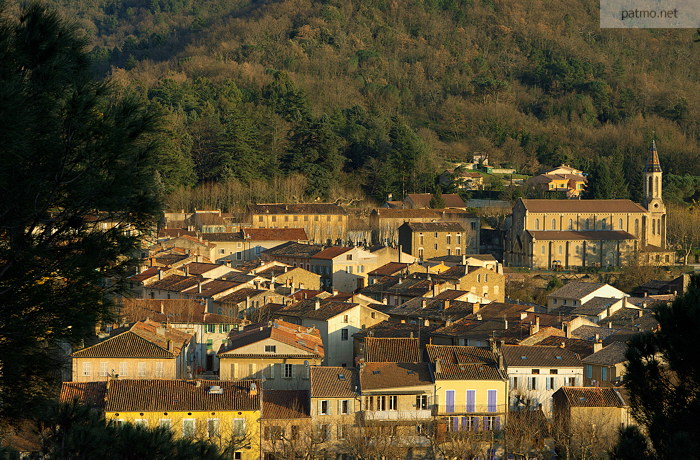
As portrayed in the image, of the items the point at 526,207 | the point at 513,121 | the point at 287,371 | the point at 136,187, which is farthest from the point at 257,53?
the point at 136,187

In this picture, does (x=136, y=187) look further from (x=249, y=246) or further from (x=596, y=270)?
(x=596, y=270)

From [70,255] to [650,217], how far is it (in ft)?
202

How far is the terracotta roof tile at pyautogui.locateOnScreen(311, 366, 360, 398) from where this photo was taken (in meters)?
23.5

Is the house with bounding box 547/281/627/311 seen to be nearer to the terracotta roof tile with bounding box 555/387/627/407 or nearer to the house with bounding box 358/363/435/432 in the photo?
the terracotta roof tile with bounding box 555/387/627/407

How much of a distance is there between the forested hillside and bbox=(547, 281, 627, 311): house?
28.2 metres

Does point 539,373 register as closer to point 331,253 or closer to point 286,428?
point 286,428

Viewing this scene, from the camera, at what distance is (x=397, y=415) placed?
23.9 m

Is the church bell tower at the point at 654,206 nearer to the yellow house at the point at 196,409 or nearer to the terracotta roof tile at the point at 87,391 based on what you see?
the yellow house at the point at 196,409

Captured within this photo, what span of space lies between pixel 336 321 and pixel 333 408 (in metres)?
9.86

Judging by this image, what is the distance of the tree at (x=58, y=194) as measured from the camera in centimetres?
831

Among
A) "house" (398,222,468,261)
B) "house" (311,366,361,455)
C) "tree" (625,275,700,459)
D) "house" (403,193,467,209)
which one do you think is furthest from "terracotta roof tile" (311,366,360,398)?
"house" (403,193,467,209)

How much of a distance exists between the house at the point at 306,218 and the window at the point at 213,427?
4242 centimetres

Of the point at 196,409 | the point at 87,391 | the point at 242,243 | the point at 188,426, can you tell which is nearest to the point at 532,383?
the point at 196,409

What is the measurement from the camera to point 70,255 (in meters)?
8.70
